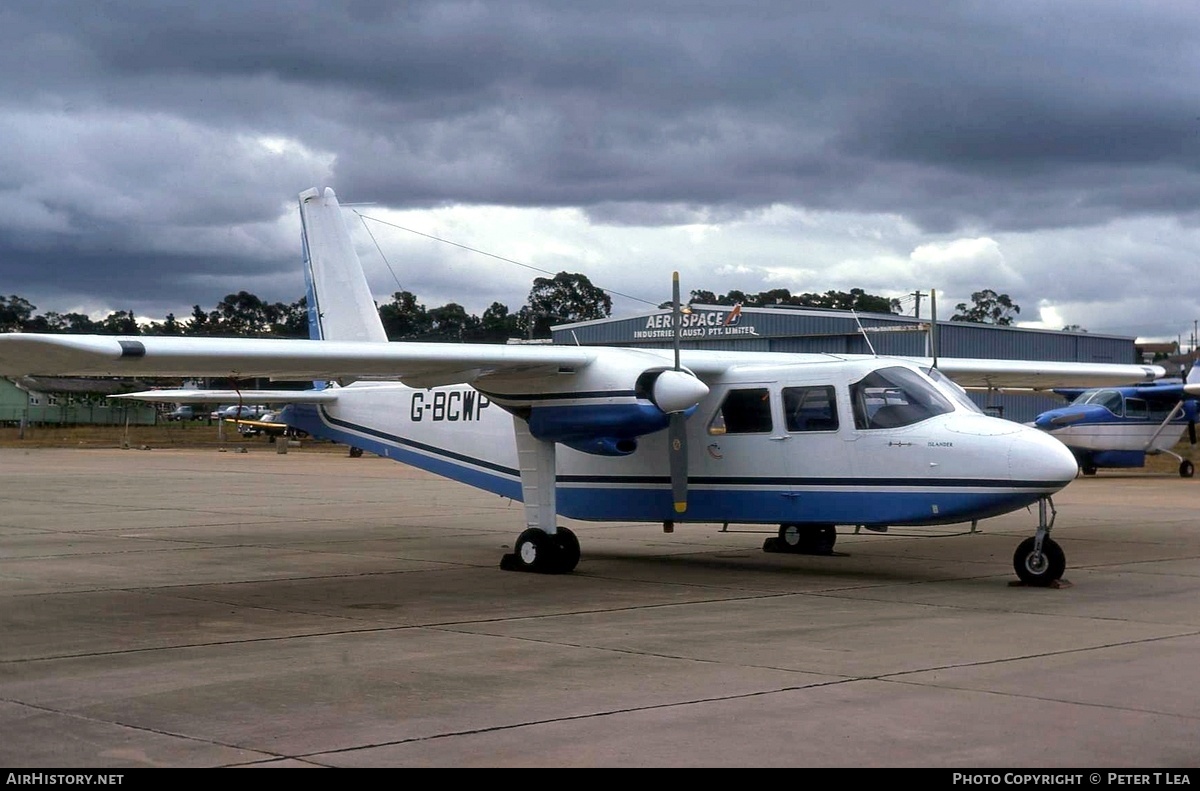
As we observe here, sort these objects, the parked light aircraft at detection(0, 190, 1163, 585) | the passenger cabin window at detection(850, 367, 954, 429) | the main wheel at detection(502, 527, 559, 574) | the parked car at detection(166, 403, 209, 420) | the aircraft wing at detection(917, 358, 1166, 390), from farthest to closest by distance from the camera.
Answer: the parked car at detection(166, 403, 209, 420) → the aircraft wing at detection(917, 358, 1166, 390) → the main wheel at detection(502, 527, 559, 574) → the passenger cabin window at detection(850, 367, 954, 429) → the parked light aircraft at detection(0, 190, 1163, 585)

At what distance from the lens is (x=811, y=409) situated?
47.5 feet

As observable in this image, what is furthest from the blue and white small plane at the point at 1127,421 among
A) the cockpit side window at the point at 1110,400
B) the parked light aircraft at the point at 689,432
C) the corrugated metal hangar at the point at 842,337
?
the parked light aircraft at the point at 689,432

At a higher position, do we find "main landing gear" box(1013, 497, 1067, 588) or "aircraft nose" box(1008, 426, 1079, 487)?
"aircraft nose" box(1008, 426, 1079, 487)

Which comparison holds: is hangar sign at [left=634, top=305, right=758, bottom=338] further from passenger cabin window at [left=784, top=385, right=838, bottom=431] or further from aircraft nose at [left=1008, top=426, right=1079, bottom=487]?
aircraft nose at [left=1008, top=426, right=1079, bottom=487]

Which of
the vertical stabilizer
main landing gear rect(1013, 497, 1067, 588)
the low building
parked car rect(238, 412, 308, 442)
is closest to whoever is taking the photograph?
main landing gear rect(1013, 497, 1067, 588)

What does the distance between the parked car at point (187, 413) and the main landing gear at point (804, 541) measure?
92.0 metres

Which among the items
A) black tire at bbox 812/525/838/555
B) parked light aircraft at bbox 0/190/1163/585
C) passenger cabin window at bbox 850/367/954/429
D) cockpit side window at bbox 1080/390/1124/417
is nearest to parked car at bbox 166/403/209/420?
cockpit side window at bbox 1080/390/1124/417

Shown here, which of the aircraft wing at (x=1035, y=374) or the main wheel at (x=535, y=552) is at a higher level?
the aircraft wing at (x=1035, y=374)

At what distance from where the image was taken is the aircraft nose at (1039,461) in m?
12.6

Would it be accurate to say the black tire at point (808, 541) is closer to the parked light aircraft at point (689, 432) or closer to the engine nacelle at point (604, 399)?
the parked light aircraft at point (689, 432)

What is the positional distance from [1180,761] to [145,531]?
57.2 feet

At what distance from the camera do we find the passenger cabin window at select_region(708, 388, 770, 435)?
14.9 metres

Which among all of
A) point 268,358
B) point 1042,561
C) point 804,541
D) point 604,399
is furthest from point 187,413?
point 1042,561

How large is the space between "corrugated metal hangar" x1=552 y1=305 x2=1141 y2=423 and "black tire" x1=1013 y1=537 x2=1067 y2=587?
35615 millimetres
